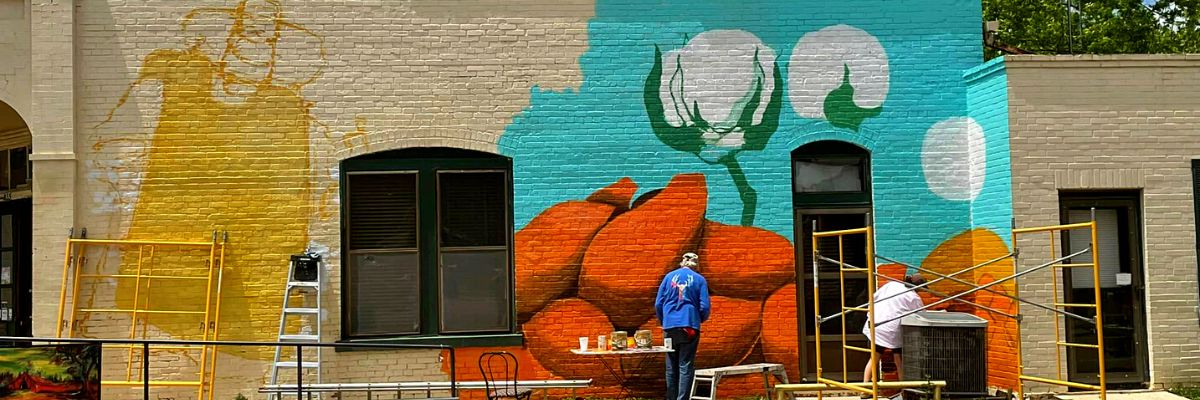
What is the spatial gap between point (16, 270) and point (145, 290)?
10.9ft

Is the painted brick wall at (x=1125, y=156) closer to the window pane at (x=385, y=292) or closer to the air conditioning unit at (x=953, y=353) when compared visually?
the air conditioning unit at (x=953, y=353)

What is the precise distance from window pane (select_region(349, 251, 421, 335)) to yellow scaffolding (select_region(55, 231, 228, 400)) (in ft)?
4.70

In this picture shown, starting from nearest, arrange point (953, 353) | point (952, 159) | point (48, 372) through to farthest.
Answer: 1. point (48, 372)
2. point (953, 353)
3. point (952, 159)

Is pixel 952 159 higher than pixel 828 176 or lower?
higher

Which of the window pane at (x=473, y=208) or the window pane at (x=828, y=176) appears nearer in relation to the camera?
the window pane at (x=473, y=208)

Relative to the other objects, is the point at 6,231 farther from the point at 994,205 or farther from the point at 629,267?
the point at 994,205

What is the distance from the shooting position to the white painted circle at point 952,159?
13102mm

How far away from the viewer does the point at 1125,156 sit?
494 inches

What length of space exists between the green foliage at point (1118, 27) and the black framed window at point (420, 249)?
22647 millimetres

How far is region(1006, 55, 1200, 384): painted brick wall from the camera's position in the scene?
1241 centimetres

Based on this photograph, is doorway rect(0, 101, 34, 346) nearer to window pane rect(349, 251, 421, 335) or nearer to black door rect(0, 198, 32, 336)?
black door rect(0, 198, 32, 336)

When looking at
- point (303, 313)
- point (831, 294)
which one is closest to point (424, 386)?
point (303, 313)

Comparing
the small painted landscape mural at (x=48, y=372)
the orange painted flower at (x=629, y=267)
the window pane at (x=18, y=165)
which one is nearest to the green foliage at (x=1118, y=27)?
the orange painted flower at (x=629, y=267)

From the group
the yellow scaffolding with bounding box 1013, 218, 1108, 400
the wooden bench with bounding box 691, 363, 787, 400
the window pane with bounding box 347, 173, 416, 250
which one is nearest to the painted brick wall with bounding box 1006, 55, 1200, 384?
the yellow scaffolding with bounding box 1013, 218, 1108, 400
